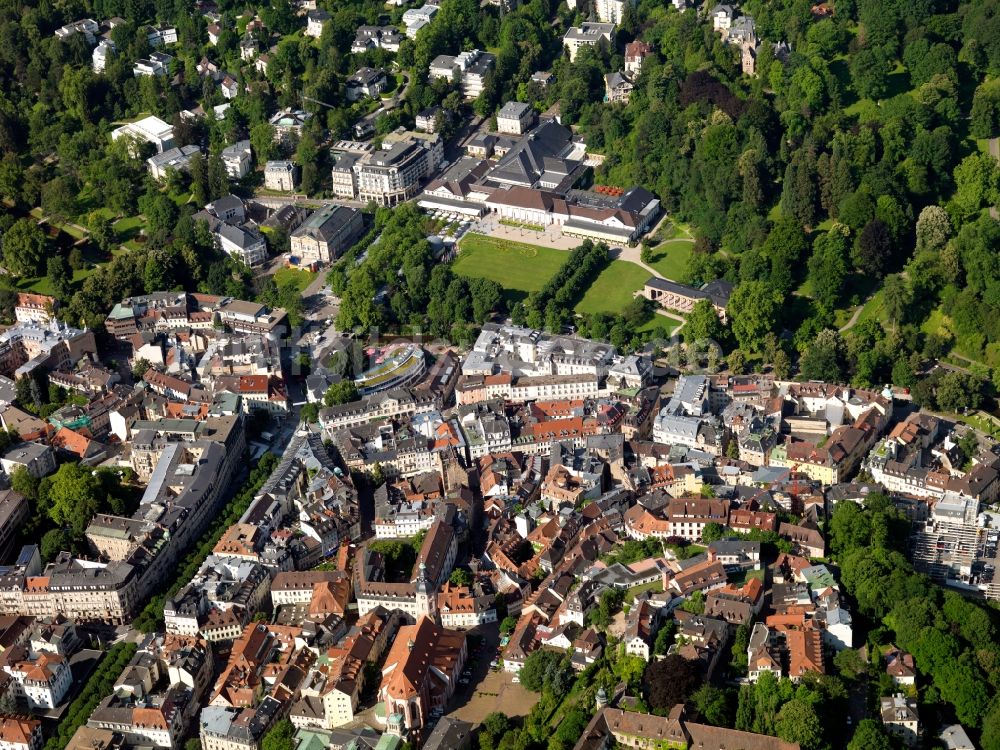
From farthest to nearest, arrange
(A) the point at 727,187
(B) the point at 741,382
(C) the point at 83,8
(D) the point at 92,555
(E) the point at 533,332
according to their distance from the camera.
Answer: (C) the point at 83,8
(A) the point at 727,187
(E) the point at 533,332
(B) the point at 741,382
(D) the point at 92,555

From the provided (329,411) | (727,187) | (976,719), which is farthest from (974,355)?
(329,411)

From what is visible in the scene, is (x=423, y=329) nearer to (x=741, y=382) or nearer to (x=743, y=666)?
(x=741, y=382)

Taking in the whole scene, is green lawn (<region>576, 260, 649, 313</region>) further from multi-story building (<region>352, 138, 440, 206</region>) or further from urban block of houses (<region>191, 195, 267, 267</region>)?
urban block of houses (<region>191, 195, 267, 267</region>)

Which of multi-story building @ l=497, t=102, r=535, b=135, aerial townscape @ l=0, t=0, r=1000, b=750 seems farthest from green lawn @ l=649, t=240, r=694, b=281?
multi-story building @ l=497, t=102, r=535, b=135

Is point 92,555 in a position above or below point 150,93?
below

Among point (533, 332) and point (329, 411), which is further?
point (533, 332)

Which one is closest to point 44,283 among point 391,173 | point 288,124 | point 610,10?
point 288,124
